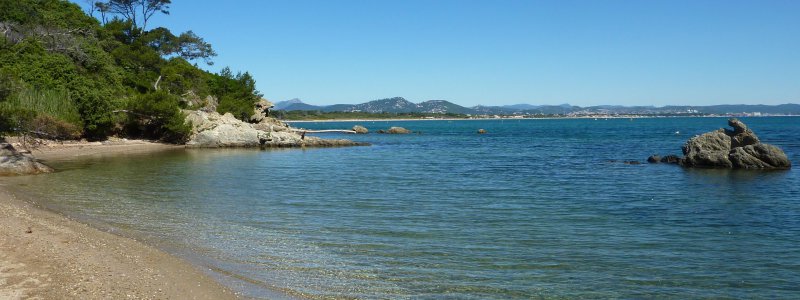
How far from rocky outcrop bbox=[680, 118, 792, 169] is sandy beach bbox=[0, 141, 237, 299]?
36.1 metres

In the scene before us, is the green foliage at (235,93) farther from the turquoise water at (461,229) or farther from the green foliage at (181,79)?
the turquoise water at (461,229)

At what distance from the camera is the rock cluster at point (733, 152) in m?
36.9

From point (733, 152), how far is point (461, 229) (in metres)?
29.4

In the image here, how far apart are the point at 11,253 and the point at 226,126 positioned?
50943 mm

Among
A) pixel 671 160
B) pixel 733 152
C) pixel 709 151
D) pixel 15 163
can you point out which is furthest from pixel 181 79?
pixel 733 152

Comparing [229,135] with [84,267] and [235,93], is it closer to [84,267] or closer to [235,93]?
A: [235,93]

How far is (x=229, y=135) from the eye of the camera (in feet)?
197

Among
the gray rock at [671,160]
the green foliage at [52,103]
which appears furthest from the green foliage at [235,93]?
the gray rock at [671,160]

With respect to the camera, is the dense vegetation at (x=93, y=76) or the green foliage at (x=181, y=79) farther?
the green foliage at (x=181, y=79)

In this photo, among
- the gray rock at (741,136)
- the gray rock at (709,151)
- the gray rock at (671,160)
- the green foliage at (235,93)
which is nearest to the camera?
the gray rock at (709,151)

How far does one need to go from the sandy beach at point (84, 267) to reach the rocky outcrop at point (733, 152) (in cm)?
3612

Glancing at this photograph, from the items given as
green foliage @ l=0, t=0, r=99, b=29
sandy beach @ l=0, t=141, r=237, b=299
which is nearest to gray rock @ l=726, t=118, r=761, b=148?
sandy beach @ l=0, t=141, r=237, b=299

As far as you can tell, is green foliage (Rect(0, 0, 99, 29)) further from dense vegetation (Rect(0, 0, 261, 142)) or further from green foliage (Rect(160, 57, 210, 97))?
green foliage (Rect(160, 57, 210, 97))

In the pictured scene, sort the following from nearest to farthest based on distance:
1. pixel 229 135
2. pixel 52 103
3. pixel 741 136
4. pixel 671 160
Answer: pixel 741 136, pixel 671 160, pixel 52 103, pixel 229 135
